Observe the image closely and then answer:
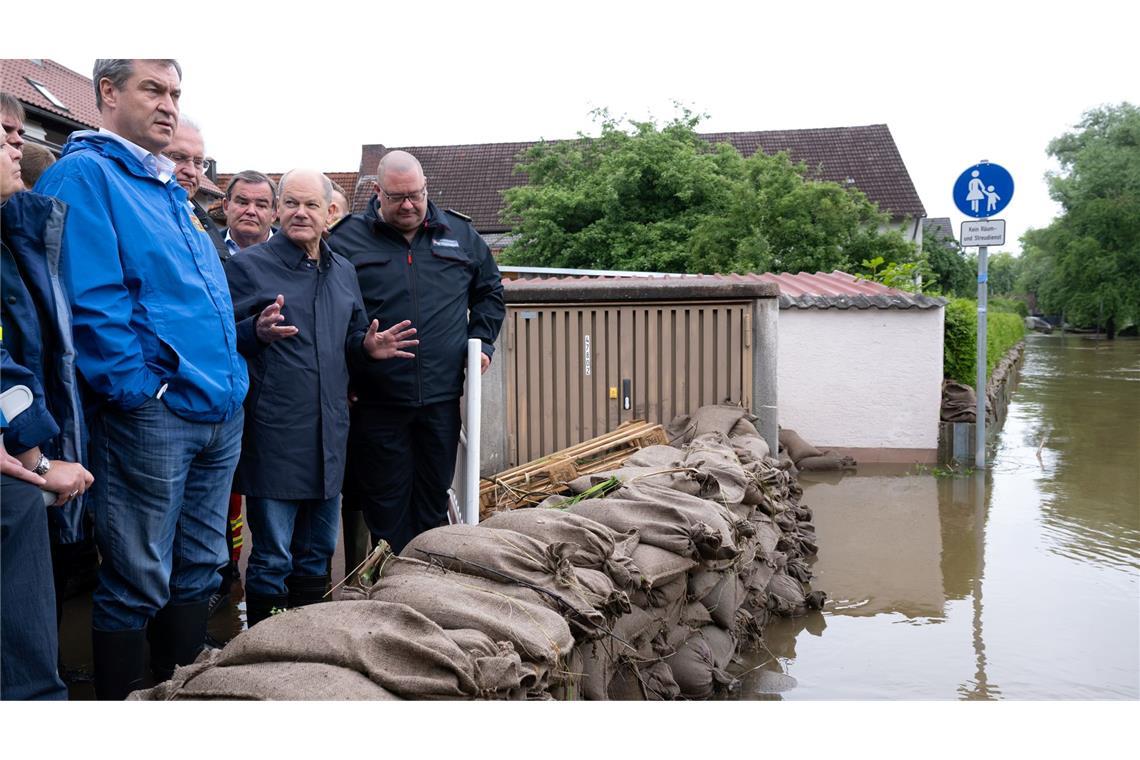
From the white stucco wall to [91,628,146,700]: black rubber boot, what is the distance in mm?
7625

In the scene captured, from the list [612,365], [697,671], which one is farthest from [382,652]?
[612,365]

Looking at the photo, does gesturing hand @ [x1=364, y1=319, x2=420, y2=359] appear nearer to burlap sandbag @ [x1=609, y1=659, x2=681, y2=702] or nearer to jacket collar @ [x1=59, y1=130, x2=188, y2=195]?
jacket collar @ [x1=59, y1=130, x2=188, y2=195]

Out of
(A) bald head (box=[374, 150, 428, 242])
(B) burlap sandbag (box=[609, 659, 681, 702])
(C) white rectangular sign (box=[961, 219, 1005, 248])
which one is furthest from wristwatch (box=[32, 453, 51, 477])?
(C) white rectangular sign (box=[961, 219, 1005, 248])

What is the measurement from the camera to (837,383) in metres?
9.49

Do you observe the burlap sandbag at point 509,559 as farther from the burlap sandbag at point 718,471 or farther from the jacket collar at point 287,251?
the burlap sandbag at point 718,471

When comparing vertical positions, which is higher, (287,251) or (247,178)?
(247,178)

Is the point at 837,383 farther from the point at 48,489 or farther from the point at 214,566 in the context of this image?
the point at 48,489

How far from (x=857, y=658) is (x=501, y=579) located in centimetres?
226

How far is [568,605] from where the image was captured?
2.72 meters

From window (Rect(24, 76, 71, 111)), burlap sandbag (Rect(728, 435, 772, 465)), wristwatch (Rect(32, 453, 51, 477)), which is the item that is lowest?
burlap sandbag (Rect(728, 435, 772, 465))

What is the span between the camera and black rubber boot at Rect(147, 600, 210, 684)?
293 cm

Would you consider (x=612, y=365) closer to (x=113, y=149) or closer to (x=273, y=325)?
(x=273, y=325)

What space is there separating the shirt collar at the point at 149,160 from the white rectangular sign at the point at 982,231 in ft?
24.2

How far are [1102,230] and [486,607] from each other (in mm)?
48811
